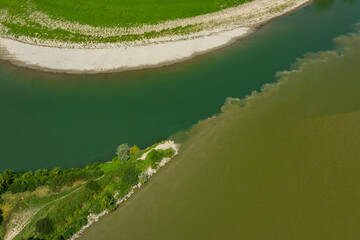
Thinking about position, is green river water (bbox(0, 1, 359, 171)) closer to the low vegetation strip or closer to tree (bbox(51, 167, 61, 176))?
tree (bbox(51, 167, 61, 176))

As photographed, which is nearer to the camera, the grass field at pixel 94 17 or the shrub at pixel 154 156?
the shrub at pixel 154 156

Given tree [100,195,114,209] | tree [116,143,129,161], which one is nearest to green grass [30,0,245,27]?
tree [116,143,129,161]

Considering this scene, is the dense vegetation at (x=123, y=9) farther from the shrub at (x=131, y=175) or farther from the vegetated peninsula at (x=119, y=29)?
the shrub at (x=131, y=175)

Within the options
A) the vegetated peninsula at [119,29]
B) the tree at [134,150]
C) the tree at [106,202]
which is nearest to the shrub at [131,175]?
the tree at [134,150]

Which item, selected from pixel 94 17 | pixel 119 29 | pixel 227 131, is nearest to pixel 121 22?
pixel 119 29

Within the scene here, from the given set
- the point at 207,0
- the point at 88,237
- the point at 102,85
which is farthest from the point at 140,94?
the point at 207,0

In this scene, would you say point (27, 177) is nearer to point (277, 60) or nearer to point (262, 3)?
point (277, 60)
